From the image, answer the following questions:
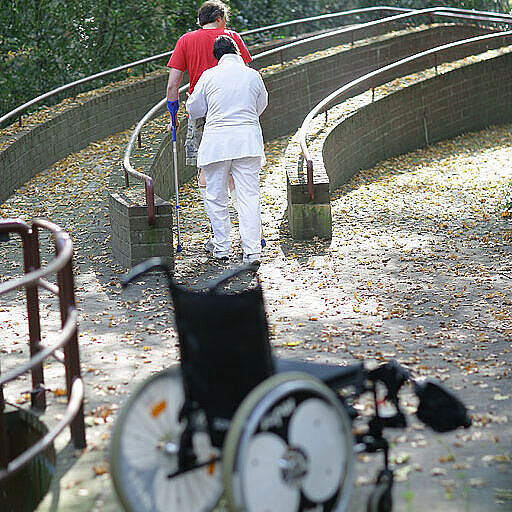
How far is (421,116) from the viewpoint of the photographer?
53.1ft

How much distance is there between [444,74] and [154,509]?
46.2ft

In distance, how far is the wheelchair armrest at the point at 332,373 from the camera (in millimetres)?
4031

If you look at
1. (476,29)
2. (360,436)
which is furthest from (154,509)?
(476,29)

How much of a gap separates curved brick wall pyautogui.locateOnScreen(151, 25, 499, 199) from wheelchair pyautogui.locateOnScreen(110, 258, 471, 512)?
9.21 meters

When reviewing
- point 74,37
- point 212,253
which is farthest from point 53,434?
point 74,37

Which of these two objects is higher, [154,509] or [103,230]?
[154,509]

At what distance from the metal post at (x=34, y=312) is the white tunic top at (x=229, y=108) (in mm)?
3176

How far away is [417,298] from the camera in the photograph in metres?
7.78

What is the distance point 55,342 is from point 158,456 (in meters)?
1.02

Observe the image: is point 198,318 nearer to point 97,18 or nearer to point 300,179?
point 300,179

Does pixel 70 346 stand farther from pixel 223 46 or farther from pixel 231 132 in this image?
pixel 223 46

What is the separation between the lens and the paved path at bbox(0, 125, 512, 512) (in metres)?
4.58

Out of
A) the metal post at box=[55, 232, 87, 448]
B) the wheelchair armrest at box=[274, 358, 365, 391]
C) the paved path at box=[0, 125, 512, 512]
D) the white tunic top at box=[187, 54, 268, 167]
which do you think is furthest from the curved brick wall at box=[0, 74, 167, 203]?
the wheelchair armrest at box=[274, 358, 365, 391]

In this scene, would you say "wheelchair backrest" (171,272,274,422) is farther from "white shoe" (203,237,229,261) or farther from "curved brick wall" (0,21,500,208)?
"curved brick wall" (0,21,500,208)
